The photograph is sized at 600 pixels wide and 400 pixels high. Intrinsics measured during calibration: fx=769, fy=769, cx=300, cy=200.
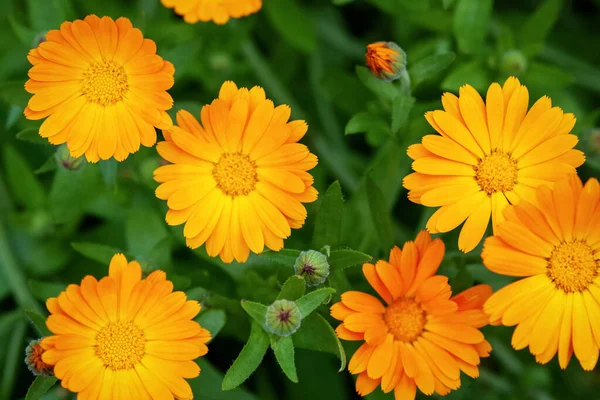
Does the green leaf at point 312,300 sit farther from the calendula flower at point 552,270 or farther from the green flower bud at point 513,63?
the green flower bud at point 513,63

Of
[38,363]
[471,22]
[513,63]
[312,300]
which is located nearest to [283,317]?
[312,300]

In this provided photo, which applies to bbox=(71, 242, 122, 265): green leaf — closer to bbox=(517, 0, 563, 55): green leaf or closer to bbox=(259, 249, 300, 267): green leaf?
bbox=(259, 249, 300, 267): green leaf

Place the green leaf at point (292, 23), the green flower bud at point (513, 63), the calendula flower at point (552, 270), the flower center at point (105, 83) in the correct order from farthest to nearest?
the green leaf at point (292, 23) → the green flower bud at point (513, 63) → the flower center at point (105, 83) → the calendula flower at point (552, 270)

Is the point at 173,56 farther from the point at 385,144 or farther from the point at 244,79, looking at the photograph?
the point at 385,144

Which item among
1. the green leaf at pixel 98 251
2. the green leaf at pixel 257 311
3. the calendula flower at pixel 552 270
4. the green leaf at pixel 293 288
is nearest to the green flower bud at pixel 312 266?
the green leaf at pixel 293 288

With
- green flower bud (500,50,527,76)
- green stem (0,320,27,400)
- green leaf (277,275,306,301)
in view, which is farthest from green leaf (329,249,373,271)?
green stem (0,320,27,400)

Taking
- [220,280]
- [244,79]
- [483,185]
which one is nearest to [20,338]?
[220,280]
